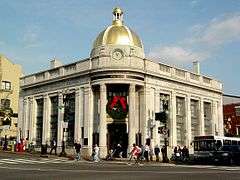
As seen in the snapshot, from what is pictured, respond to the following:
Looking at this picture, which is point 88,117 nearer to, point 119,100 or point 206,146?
point 119,100

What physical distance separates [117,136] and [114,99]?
4033mm

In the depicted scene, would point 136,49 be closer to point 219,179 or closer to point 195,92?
point 195,92

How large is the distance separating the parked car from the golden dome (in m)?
18.8

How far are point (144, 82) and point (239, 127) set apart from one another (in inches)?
1439

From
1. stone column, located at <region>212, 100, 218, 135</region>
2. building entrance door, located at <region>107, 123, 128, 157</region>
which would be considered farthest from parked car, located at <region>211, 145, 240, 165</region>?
stone column, located at <region>212, 100, 218, 135</region>

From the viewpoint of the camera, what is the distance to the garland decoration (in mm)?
47469

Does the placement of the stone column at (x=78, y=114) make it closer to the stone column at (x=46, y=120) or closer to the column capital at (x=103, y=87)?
the column capital at (x=103, y=87)

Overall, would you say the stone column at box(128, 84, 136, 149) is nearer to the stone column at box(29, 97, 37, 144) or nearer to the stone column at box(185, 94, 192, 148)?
the stone column at box(185, 94, 192, 148)

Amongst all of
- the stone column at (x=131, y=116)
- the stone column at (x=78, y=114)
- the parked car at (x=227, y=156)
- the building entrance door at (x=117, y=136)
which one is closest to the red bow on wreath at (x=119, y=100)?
the stone column at (x=131, y=116)

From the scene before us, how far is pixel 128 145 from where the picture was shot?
47094 millimetres

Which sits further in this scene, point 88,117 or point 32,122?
point 32,122

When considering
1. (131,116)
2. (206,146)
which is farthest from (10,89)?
(206,146)

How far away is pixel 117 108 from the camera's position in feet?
156

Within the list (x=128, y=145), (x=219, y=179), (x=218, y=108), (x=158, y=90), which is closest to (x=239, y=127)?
(x=218, y=108)
